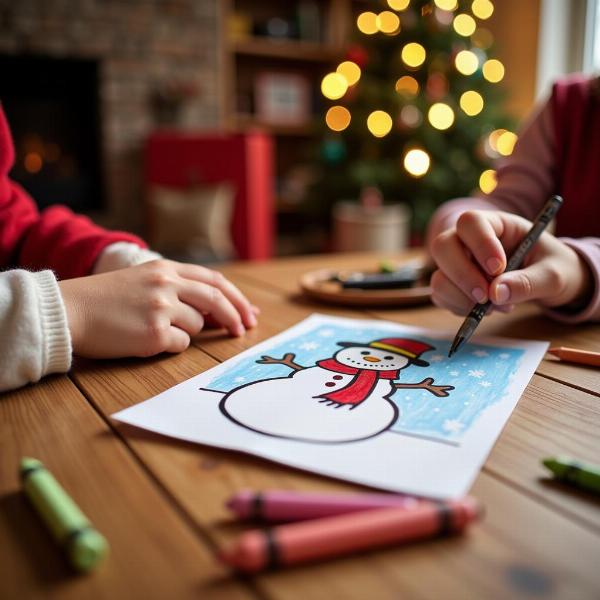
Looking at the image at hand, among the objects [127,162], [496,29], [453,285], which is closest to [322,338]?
[453,285]

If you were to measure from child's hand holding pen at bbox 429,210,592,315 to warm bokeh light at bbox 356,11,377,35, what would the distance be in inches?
112

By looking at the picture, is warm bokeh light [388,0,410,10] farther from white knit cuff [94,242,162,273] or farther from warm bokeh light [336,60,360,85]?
white knit cuff [94,242,162,273]

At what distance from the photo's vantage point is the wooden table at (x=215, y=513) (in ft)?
0.76

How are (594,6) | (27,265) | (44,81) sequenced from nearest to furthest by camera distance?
(27,265) < (594,6) < (44,81)

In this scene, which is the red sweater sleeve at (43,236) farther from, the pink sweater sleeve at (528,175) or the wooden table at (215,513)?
the pink sweater sleeve at (528,175)

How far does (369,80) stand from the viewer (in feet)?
10.5

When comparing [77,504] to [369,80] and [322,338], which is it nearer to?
[322,338]

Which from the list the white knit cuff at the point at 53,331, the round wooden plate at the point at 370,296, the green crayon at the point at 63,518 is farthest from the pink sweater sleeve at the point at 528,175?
the green crayon at the point at 63,518

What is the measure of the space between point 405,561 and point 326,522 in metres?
0.04

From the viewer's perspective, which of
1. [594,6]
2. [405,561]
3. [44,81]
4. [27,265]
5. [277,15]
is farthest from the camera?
[277,15]

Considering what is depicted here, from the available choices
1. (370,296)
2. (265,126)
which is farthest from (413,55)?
(370,296)

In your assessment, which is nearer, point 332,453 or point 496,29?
point 332,453

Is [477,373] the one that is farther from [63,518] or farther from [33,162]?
[33,162]

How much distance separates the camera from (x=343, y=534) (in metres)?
0.24
